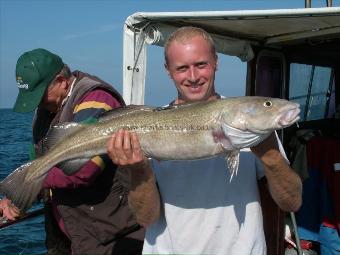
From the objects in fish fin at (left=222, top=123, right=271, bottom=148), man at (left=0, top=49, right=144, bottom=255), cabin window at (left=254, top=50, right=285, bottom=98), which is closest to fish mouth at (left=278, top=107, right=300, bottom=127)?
fish fin at (left=222, top=123, right=271, bottom=148)

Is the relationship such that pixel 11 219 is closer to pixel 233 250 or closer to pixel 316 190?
pixel 233 250

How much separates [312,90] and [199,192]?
200 inches

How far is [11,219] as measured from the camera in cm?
464

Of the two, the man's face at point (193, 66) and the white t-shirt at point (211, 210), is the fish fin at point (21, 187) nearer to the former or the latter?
the white t-shirt at point (211, 210)

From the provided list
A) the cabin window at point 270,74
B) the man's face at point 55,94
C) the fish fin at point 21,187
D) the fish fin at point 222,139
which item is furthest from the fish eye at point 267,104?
the cabin window at point 270,74

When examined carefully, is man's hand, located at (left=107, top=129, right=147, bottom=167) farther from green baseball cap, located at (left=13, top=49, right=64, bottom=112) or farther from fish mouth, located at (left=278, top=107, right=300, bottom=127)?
green baseball cap, located at (left=13, top=49, right=64, bottom=112)

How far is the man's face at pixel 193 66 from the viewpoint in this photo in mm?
2826

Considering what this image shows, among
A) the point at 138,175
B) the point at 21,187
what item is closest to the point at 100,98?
the point at 21,187

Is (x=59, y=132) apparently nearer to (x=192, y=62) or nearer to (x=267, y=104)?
(x=192, y=62)

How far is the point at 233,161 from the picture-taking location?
2.73m

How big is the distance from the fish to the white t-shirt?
0.15 meters

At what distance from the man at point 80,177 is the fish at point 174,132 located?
28 centimetres

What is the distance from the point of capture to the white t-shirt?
286 centimetres

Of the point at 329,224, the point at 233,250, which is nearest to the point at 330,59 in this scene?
the point at 329,224
